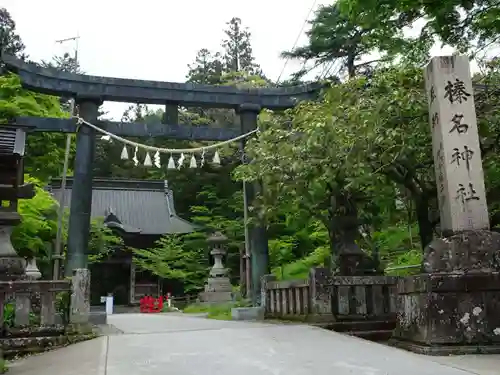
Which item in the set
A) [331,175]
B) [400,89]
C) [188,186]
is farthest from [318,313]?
[188,186]

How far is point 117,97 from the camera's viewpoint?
12.8 metres

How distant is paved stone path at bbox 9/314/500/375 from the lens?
4.78m

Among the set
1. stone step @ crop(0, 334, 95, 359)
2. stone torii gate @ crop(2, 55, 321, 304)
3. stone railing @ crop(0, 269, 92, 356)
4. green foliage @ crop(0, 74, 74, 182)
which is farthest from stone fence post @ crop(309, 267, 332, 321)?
green foliage @ crop(0, 74, 74, 182)

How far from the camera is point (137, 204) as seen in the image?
2859 centimetres

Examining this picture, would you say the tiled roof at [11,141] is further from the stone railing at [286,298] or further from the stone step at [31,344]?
the stone railing at [286,298]

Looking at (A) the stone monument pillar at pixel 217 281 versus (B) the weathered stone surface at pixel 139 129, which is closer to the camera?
(B) the weathered stone surface at pixel 139 129

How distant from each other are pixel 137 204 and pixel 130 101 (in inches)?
636

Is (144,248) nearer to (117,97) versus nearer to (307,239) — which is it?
(307,239)

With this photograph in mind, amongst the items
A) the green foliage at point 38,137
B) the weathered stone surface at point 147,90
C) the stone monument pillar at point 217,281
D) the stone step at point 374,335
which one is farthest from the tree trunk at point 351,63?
the stone step at point 374,335

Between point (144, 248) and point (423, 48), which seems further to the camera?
point (144, 248)

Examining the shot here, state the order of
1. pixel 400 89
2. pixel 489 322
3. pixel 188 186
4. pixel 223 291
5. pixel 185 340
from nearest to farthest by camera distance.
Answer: pixel 489 322
pixel 185 340
pixel 400 89
pixel 223 291
pixel 188 186

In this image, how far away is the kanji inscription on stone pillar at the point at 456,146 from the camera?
6.07 metres

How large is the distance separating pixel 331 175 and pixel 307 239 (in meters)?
11.5

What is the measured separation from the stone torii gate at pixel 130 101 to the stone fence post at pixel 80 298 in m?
3.77
